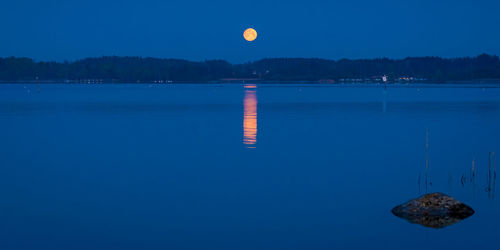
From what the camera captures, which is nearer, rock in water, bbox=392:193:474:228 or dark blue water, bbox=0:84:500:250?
dark blue water, bbox=0:84:500:250

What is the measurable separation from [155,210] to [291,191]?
17.5 ft

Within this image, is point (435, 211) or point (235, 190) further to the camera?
point (235, 190)

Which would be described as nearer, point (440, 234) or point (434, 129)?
point (440, 234)

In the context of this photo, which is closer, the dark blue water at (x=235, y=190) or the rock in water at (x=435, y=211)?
the dark blue water at (x=235, y=190)

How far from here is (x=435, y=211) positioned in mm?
14828

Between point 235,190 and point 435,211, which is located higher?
point 435,211

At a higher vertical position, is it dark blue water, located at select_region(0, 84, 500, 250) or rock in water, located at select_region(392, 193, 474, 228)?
rock in water, located at select_region(392, 193, 474, 228)

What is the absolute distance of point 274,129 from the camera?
42844 millimetres

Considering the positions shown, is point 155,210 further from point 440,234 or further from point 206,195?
point 440,234

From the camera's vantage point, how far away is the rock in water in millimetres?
14578

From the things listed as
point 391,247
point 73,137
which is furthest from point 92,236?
point 73,137

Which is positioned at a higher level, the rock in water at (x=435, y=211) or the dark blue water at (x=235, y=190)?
the rock in water at (x=435, y=211)

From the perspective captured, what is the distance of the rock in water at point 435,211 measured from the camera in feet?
47.8

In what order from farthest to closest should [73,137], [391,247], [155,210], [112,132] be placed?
[112,132]
[73,137]
[155,210]
[391,247]
